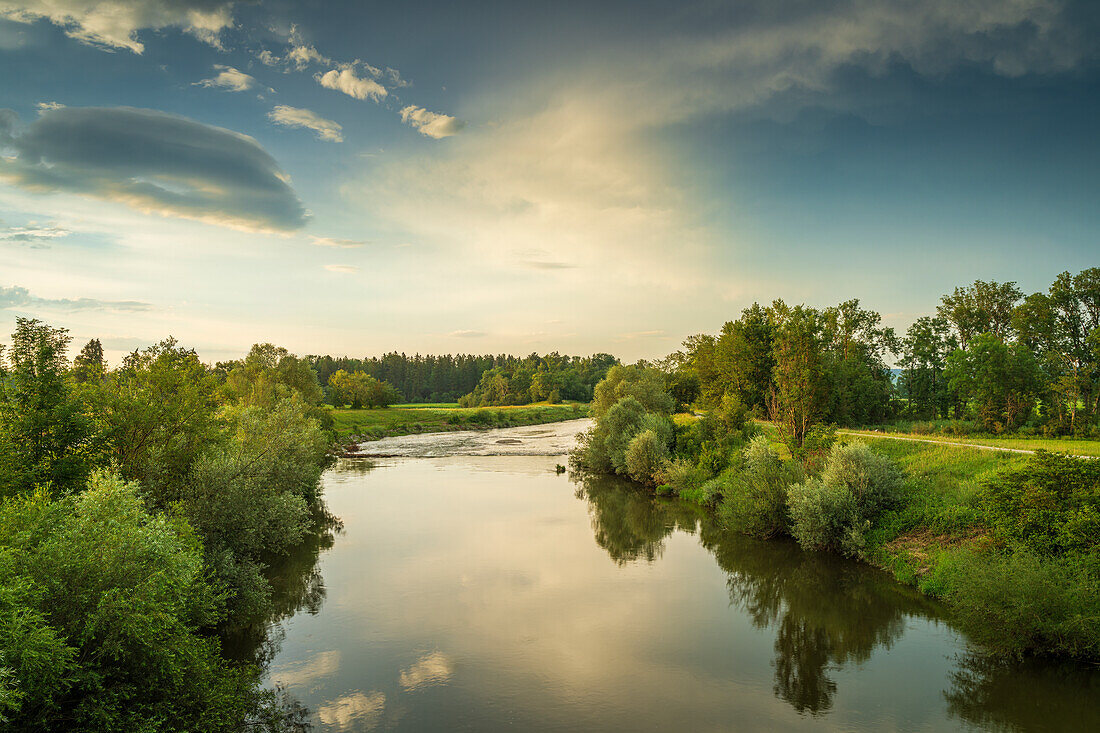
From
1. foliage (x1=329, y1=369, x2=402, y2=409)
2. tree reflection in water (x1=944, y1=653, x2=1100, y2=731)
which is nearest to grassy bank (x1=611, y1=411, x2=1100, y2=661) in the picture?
tree reflection in water (x1=944, y1=653, x2=1100, y2=731)

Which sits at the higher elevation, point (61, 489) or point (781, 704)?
point (61, 489)

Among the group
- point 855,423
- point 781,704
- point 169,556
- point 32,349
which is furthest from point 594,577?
point 855,423

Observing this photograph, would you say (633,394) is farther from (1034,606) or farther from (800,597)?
(1034,606)

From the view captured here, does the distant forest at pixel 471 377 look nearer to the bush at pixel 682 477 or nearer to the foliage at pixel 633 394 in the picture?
the foliage at pixel 633 394

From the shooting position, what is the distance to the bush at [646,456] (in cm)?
4369

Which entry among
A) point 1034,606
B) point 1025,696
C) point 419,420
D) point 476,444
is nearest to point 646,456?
point 1034,606

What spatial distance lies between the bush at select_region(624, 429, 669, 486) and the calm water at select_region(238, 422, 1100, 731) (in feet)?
42.9

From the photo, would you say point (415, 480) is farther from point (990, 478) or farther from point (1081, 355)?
point (1081, 355)

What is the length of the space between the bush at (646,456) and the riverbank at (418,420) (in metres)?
40.5

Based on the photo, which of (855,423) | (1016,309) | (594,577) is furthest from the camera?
(855,423)

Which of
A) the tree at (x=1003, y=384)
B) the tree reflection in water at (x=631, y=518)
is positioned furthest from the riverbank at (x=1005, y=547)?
the tree at (x=1003, y=384)

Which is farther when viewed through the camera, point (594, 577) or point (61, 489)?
point (594, 577)

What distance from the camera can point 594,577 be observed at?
78.0ft

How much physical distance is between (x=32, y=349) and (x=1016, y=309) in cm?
6983
